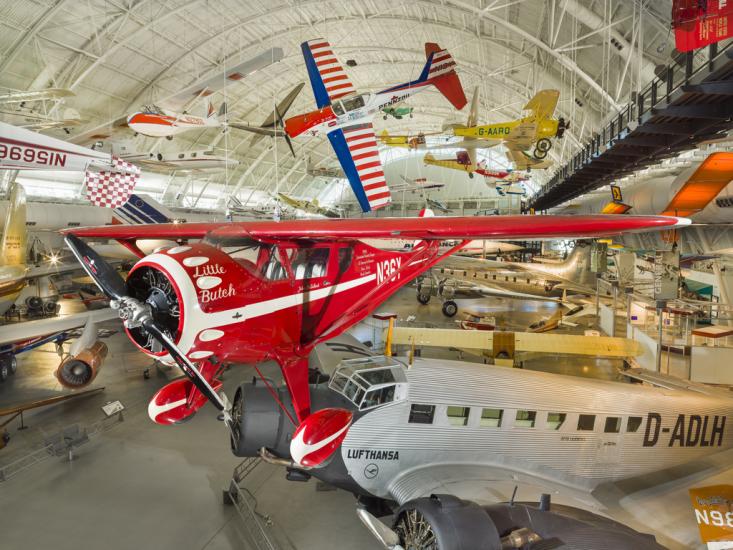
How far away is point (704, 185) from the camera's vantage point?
8.62 m

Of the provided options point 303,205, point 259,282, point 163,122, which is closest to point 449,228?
point 259,282

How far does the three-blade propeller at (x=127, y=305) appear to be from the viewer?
129 inches

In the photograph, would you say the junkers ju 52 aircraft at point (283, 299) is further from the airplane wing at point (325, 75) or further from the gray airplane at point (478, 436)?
the airplane wing at point (325, 75)

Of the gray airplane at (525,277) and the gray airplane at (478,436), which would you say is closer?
the gray airplane at (478,436)

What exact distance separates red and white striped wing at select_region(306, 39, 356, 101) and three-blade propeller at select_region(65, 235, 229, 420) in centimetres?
755

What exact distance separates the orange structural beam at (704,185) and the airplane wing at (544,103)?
22.0ft

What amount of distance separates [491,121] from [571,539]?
36.0m

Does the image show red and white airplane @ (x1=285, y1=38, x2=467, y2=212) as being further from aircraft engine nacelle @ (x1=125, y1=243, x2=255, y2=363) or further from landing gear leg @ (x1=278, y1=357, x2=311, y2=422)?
aircraft engine nacelle @ (x1=125, y1=243, x2=255, y2=363)

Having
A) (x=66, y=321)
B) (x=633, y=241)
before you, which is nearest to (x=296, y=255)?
(x=66, y=321)

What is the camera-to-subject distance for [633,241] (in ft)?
60.6

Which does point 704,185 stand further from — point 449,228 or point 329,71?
point 329,71

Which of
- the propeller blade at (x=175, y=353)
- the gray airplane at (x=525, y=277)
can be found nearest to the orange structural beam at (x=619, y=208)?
the gray airplane at (x=525, y=277)

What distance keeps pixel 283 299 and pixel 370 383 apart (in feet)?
6.26

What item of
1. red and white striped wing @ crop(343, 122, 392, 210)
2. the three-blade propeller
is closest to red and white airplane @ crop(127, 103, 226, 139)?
red and white striped wing @ crop(343, 122, 392, 210)
